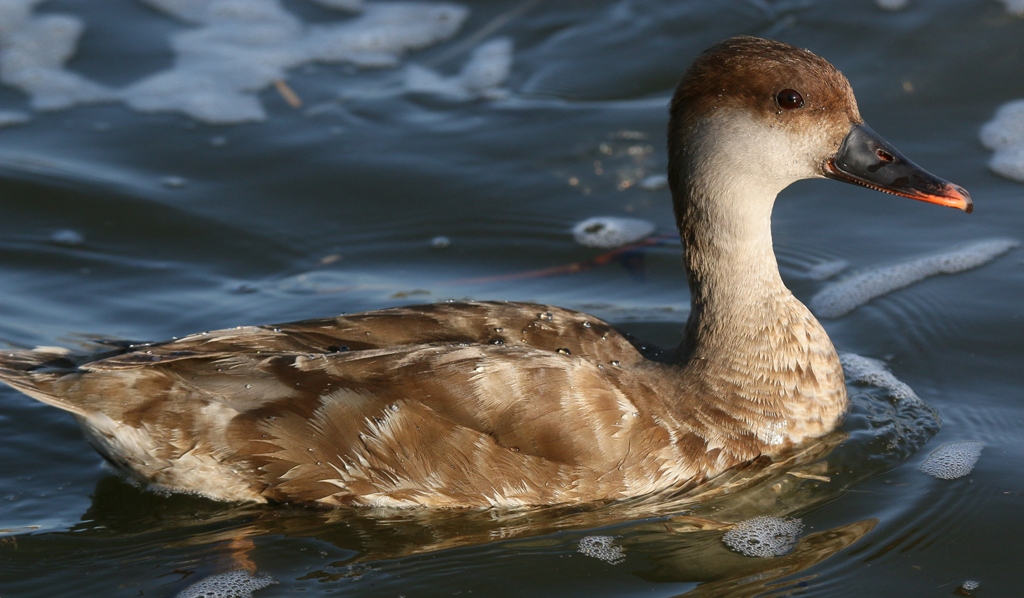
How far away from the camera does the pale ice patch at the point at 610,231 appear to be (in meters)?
7.68

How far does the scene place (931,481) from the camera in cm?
530

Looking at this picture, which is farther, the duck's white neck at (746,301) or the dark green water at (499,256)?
→ the duck's white neck at (746,301)

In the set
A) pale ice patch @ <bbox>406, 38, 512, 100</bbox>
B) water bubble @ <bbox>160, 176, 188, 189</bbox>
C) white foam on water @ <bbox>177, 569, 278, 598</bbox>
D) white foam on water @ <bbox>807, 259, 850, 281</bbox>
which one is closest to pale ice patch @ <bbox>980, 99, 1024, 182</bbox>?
white foam on water @ <bbox>807, 259, 850, 281</bbox>

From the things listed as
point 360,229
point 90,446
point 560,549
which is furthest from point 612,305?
point 90,446

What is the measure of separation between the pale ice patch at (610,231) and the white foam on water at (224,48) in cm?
209

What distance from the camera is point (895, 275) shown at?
7039mm

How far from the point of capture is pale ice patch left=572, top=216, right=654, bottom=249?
768cm

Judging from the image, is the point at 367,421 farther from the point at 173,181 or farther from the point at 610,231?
the point at 173,181

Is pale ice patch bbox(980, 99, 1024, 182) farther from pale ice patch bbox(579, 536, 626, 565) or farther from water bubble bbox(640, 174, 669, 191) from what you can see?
pale ice patch bbox(579, 536, 626, 565)

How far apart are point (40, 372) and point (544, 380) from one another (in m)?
2.11

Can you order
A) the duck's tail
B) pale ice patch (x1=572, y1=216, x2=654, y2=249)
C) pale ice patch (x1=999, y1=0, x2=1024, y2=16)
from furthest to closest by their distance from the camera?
pale ice patch (x1=999, y1=0, x2=1024, y2=16) → pale ice patch (x1=572, y1=216, x2=654, y2=249) → the duck's tail

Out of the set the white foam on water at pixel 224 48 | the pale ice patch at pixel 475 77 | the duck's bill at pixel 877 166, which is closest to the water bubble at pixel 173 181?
the white foam on water at pixel 224 48

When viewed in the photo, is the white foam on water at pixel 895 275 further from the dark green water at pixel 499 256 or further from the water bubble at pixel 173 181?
the water bubble at pixel 173 181

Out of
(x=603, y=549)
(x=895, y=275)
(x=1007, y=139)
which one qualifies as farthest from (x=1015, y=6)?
(x=603, y=549)
